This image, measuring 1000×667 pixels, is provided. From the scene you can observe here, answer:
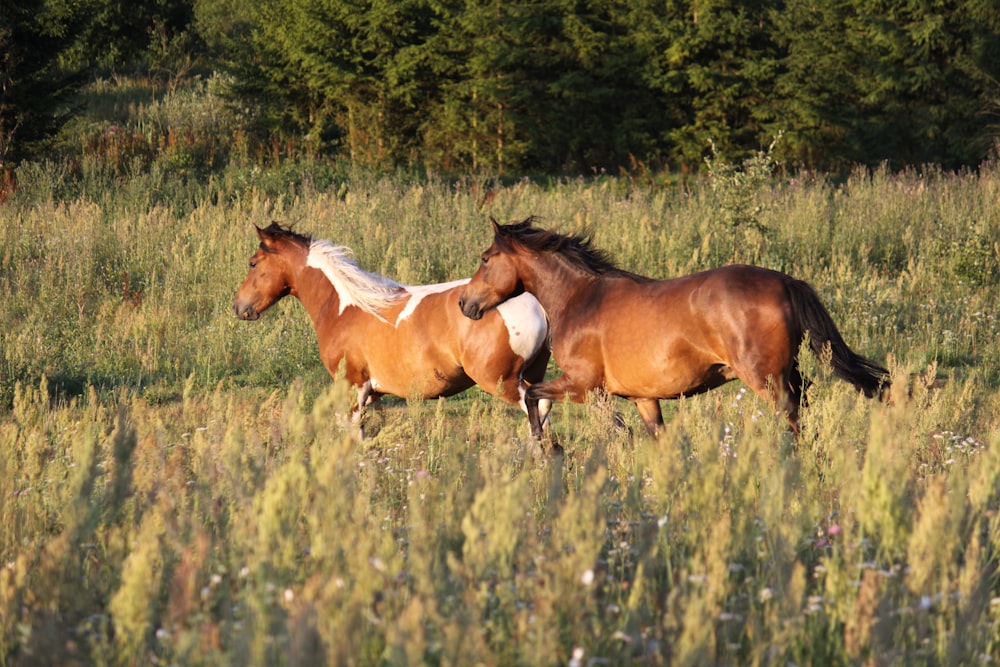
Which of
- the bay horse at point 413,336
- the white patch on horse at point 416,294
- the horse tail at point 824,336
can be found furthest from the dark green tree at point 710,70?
the horse tail at point 824,336

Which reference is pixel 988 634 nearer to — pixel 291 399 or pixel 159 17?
pixel 291 399

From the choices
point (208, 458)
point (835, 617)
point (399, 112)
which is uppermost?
point (835, 617)

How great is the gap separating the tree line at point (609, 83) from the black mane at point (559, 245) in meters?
19.4

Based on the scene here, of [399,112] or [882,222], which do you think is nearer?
[882,222]

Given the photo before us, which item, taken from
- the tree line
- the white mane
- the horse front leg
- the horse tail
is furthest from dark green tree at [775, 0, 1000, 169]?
the horse tail

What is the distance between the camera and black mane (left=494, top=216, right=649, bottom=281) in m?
7.15

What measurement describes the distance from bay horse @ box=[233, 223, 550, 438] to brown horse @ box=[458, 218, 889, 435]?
0.19 meters

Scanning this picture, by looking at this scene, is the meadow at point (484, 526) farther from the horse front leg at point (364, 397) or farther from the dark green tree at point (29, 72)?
the dark green tree at point (29, 72)

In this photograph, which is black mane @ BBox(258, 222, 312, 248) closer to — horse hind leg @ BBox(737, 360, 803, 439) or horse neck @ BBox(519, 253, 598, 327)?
horse neck @ BBox(519, 253, 598, 327)

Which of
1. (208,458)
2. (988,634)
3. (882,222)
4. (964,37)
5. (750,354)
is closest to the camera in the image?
(988,634)

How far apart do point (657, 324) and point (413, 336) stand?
178 centimetres

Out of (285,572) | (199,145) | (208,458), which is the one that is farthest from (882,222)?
(199,145)

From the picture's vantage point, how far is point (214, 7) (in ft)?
169

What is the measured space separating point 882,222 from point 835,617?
35.8 feet
